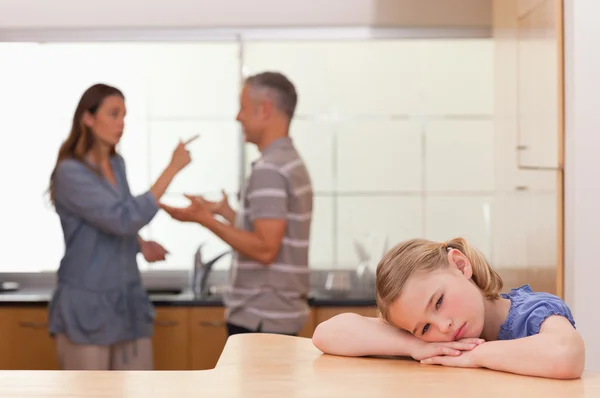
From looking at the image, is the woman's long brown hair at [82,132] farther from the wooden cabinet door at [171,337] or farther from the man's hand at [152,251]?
the wooden cabinet door at [171,337]

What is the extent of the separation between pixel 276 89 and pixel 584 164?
Result: 1067mm

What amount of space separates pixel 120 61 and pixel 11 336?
1427mm

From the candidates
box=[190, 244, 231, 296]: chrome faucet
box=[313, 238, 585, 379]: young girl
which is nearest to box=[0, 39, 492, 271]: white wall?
box=[190, 244, 231, 296]: chrome faucet

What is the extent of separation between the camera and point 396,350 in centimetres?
188

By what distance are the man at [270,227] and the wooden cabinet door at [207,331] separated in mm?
989

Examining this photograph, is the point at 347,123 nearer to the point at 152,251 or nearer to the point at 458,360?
the point at 152,251

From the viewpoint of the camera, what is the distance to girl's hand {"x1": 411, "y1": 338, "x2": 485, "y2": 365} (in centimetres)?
181

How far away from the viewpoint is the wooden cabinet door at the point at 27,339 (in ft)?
14.0

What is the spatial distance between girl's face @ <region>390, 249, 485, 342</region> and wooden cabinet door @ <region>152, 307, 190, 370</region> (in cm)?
254

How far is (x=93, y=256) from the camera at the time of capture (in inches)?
135

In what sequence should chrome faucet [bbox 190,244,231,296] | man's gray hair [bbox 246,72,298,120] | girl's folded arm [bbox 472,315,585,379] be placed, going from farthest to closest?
chrome faucet [bbox 190,244,231,296] → man's gray hair [bbox 246,72,298,120] → girl's folded arm [bbox 472,315,585,379]

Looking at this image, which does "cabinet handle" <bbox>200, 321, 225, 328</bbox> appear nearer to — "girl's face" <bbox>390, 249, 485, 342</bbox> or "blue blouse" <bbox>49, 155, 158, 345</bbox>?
"blue blouse" <bbox>49, 155, 158, 345</bbox>

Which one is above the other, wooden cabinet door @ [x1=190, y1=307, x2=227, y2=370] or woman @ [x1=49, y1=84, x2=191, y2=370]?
woman @ [x1=49, y1=84, x2=191, y2=370]

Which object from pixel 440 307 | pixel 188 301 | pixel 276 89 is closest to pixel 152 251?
pixel 188 301
